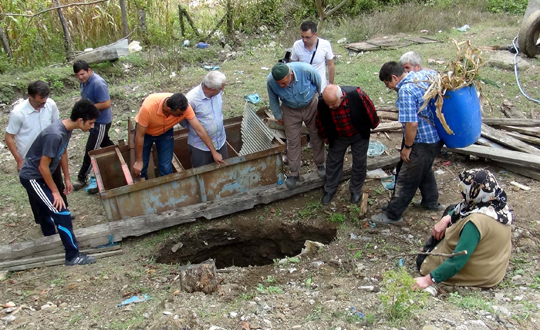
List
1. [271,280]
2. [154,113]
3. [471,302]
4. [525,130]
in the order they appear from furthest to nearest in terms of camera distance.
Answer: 1. [525,130]
2. [154,113]
3. [271,280]
4. [471,302]

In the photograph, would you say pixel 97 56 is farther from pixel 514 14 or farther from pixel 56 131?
pixel 514 14

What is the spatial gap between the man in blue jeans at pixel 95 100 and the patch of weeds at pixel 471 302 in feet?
14.9

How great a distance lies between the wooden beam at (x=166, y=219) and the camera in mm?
4711

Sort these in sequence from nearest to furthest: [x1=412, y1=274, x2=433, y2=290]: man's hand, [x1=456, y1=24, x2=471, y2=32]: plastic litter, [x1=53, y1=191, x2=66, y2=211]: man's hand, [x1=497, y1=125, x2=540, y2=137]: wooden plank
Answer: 1. [x1=412, y1=274, x2=433, y2=290]: man's hand
2. [x1=53, y1=191, x2=66, y2=211]: man's hand
3. [x1=497, y1=125, x2=540, y2=137]: wooden plank
4. [x1=456, y1=24, x2=471, y2=32]: plastic litter

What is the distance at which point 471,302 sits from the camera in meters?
3.35

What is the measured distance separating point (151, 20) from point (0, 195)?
8.11m

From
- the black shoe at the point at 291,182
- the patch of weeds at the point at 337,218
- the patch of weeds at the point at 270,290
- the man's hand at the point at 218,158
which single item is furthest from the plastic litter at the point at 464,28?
the patch of weeds at the point at 270,290

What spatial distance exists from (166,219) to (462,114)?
3.51 meters

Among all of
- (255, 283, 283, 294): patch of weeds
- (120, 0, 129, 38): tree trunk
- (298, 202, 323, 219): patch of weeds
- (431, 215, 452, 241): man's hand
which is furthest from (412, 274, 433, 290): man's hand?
(120, 0, 129, 38): tree trunk

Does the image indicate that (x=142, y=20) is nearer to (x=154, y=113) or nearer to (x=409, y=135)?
(x=154, y=113)

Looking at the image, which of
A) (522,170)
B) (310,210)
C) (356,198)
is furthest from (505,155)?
(310,210)

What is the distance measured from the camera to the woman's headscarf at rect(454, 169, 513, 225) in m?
3.20

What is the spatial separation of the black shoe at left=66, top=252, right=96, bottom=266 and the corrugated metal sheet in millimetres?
2340

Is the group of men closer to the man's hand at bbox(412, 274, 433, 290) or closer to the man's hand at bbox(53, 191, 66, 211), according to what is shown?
the man's hand at bbox(53, 191, 66, 211)
